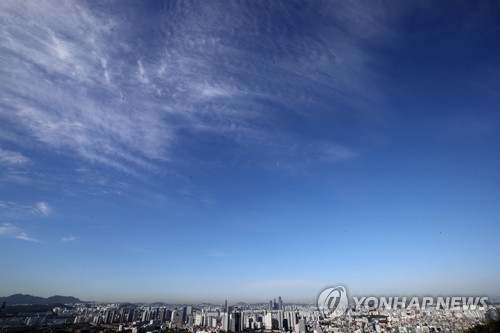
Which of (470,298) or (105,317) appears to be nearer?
(470,298)

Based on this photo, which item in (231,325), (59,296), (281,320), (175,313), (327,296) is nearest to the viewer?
(327,296)

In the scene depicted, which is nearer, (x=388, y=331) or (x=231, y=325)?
(x=388, y=331)

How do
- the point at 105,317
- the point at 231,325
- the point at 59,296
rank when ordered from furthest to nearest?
1. the point at 59,296
2. the point at 105,317
3. the point at 231,325

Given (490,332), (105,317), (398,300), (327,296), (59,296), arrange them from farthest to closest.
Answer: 1. (59,296)
2. (105,317)
3. (327,296)
4. (398,300)
5. (490,332)

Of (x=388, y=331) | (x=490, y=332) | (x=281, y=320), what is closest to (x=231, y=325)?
(x=281, y=320)

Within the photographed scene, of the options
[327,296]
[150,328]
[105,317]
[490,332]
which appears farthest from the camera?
[105,317]

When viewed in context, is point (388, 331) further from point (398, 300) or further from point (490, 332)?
point (490, 332)

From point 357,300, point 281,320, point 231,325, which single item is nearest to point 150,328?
point 231,325

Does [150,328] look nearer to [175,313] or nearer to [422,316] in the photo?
[175,313]

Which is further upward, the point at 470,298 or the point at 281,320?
the point at 470,298
